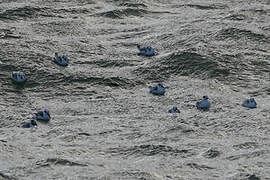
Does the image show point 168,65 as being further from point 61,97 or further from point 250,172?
point 250,172

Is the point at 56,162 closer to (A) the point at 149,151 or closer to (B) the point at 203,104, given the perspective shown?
(A) the point at 149,151

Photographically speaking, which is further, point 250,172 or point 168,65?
point 168,65

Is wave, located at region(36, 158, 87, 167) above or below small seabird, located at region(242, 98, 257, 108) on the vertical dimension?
above

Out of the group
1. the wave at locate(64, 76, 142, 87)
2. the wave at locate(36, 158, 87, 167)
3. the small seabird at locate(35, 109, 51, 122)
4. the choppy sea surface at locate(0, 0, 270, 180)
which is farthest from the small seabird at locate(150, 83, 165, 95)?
the wave at locate(36, 158, 87, 167)

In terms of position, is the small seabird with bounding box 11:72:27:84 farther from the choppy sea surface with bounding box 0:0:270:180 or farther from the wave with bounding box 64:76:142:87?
the wave with bounding box 64:76:142:87

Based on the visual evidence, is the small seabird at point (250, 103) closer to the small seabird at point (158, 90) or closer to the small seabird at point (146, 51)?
the small seabird at point (158, 90)

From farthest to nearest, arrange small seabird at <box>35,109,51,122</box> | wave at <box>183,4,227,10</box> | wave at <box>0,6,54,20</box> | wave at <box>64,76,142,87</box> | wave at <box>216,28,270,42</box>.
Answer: wave at <box>183,4,227,10</box>, wave at <box>0,6,54,20</box>, wave at <box>216,28,270,42</box>, wave at <box>64,76,142,87</box>, small seabird at <box>35,109,51,122</box>

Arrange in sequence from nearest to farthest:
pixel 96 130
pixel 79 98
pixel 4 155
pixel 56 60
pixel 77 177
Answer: pixel 77 177 → pixel 4 155 → pixel 96 130 → pixel 79 98 → pixel 56 60

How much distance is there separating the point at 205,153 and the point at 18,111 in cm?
490

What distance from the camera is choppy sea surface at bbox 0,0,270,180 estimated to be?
54.3ft

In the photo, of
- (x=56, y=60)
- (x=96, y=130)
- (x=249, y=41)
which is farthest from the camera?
(x=249, y=41)

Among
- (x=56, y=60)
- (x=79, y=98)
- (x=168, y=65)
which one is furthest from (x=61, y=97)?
(x=168, y=65)

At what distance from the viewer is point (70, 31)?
83.6 ft

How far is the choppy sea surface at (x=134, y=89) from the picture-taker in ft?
54.3
